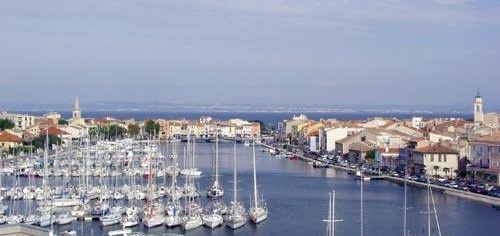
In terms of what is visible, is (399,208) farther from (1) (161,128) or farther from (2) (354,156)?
(1) (161,128)

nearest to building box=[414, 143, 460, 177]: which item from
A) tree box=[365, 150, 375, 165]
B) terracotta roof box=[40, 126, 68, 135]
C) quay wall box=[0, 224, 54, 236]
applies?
tree box=[365, 150, 375, 165]

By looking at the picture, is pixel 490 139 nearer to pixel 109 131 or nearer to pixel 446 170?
pixel 446 170

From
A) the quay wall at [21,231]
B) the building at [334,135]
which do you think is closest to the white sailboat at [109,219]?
the quay wall at [21,231]

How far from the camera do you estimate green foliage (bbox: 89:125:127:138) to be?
147ft

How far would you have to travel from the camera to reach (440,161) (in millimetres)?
26906

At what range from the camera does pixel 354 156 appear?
3344 cm

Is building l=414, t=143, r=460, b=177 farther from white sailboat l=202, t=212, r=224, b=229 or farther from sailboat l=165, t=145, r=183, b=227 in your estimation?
white sailboat l=202, t=212, r=224, b=229

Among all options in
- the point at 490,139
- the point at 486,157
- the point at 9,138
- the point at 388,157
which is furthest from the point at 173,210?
the point at 9,138

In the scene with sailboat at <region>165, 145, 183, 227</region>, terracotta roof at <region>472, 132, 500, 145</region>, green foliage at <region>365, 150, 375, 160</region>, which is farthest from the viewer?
green foliage at <region>365, 150, 375, 160</region>

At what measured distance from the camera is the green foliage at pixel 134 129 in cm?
4947

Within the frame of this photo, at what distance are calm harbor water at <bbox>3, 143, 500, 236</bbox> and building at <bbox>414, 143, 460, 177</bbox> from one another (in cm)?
190

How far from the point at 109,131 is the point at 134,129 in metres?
3.65

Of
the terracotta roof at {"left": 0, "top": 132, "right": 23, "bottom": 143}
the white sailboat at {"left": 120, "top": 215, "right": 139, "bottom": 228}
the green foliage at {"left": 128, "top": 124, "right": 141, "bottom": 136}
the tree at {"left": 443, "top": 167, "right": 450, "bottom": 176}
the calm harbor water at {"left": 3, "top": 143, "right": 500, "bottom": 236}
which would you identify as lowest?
the calm harbor water at {"left": 3, "top": 143, "right": 500, "bottom": 236}

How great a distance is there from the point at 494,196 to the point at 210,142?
1242 inches
